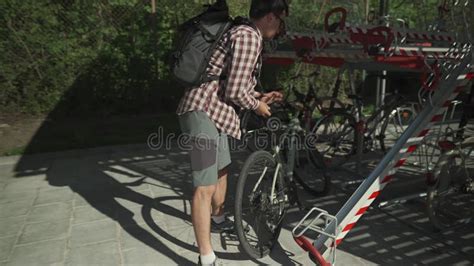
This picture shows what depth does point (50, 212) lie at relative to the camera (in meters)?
3.83

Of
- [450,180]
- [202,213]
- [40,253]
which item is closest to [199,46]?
[202,213]

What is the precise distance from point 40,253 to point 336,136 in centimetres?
338

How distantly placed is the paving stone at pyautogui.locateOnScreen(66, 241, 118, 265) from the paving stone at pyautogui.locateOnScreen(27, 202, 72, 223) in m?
0.70

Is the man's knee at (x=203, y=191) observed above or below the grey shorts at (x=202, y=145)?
below

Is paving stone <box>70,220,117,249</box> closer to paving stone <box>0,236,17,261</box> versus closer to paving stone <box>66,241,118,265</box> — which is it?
paving stone <box>66,241,118,265</box>

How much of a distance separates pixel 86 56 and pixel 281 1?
502 centimetres

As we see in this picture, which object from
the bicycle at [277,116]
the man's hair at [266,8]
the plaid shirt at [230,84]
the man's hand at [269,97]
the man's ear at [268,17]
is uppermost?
the man's hair at [266,8]

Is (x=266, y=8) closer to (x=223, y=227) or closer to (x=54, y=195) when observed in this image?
(x=223, y=227)

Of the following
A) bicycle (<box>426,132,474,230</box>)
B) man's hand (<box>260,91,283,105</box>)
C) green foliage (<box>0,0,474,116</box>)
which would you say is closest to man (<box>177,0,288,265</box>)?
man's hand (<box>260,91,283,105</box>)

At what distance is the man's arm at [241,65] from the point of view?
7.59ft

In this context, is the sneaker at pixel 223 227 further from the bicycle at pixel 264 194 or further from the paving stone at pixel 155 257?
the paving stone at pixel 155 257

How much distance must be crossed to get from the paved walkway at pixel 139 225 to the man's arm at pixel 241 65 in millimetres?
1362

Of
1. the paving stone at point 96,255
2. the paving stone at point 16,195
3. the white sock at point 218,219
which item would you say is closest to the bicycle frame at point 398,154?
the white sock at point 218,219

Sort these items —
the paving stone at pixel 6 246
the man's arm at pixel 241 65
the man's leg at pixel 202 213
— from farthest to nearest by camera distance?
the paving stone at pixel 6 246 → the man's leg at pixel 202 213 → the man's arm at pixel 241 65
